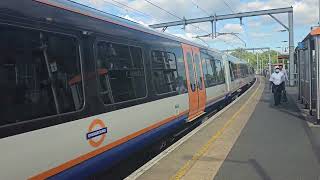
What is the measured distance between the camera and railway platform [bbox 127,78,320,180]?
6.24 meters

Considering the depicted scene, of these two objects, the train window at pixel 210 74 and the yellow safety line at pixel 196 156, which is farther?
the train window at pixel 210 74

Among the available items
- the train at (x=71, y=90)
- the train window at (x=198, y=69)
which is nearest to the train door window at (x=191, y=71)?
the train window at (x=198, y=69)

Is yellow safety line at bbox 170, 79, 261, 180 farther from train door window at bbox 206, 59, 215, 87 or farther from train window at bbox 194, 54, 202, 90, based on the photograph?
train door window at bbox 206, 59, 215, 87

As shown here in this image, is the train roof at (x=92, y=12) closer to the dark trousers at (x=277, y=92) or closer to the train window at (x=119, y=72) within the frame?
the train window at (x=119, y=72)

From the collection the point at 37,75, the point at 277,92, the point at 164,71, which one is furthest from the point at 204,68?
the point at 37,75

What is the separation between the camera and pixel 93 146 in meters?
5.51

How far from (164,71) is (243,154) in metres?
2.90

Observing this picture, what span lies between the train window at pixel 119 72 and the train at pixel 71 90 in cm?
2

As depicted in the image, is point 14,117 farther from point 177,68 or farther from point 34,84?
point 177,68

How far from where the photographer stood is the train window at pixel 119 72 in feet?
20.0

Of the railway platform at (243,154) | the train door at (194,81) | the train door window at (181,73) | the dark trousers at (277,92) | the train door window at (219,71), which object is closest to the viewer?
the railway platform at (243,154)

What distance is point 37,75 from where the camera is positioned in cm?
460

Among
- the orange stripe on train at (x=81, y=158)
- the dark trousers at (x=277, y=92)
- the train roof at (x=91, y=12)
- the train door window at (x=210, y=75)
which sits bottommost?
the dark trousers at (x=277, y=92)

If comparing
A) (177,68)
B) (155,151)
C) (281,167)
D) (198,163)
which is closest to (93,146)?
(198,163)
